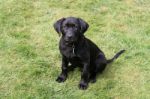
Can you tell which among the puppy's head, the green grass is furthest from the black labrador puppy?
the green grass

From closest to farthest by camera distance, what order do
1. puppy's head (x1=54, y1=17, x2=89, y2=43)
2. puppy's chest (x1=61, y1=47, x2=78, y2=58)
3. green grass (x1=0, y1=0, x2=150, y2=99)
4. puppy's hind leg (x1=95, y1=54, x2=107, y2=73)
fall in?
puppy's head (x1=54, y1=17, x2=89, y2=43) → puppy's chest (x1=61, y1=47, x2=78, y2=58) → green grass (x1=0, y1=0, x2=150, y2=99) → puppy's hind leg (x1=95, y1=54, x2=107, y2=73)

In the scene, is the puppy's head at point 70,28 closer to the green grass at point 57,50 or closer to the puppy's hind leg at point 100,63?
the puppy's hind leg at point 100,63

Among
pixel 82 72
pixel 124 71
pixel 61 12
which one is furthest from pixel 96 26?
pixel 82 72

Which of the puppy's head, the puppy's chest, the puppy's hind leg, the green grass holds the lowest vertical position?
the green grass

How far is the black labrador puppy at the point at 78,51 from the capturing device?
492 cm

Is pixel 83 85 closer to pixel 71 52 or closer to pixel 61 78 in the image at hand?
pixel 61 78

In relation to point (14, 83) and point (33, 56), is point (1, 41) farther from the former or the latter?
point (14, 83)

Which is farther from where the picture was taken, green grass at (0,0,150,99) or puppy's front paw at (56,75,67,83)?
puppy's front paw at (56,75,67,83)

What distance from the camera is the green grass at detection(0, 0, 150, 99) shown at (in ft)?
17.6

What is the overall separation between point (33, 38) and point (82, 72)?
178 centimetres

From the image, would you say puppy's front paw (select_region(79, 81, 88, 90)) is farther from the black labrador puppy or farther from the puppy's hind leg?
the puppy's hind leg

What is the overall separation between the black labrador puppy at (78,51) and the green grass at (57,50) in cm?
16

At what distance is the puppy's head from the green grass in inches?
36.0

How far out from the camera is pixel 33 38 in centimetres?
675
